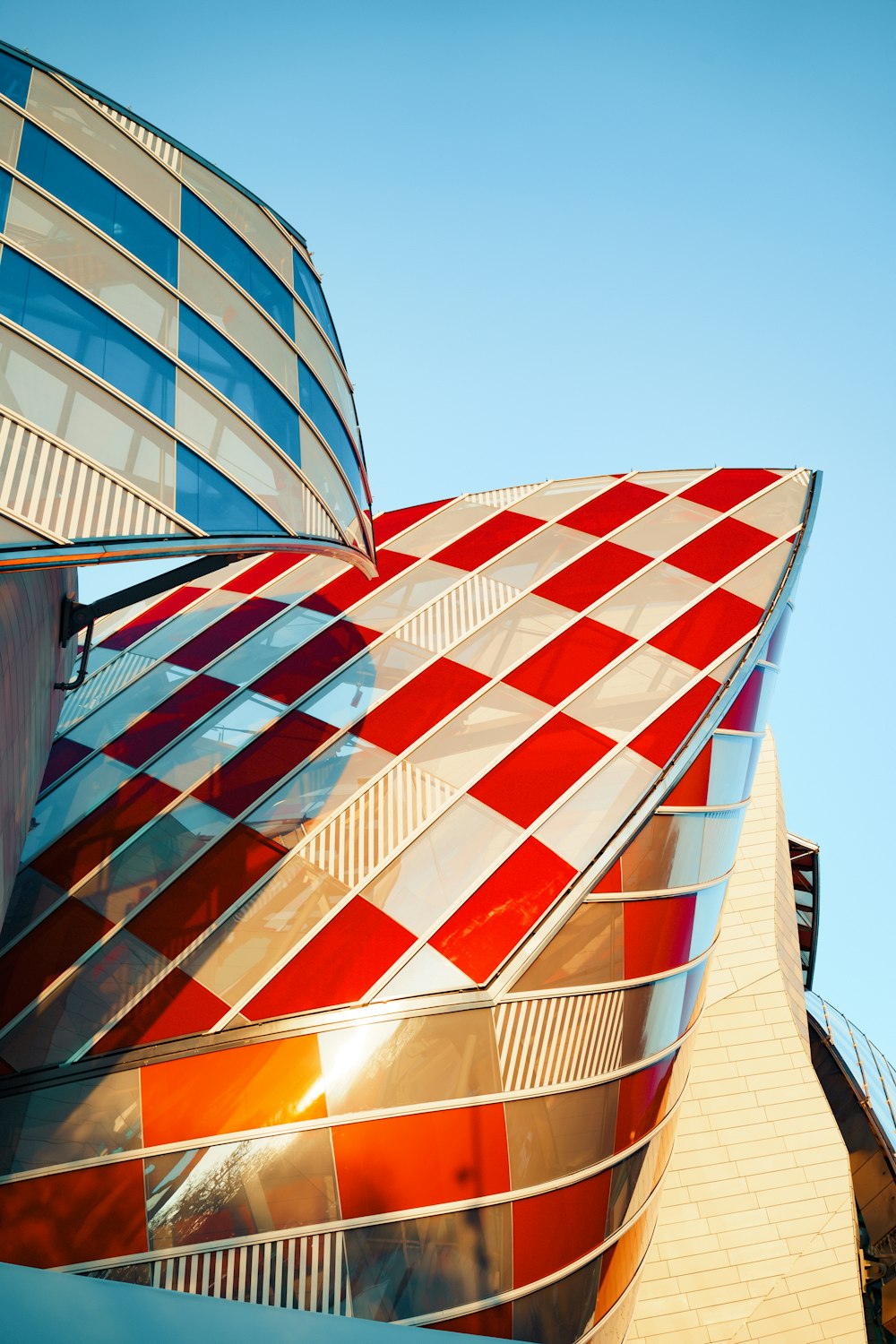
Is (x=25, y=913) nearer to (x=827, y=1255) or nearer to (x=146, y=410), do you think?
(x=146, y=410)

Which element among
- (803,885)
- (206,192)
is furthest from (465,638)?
(803,885)

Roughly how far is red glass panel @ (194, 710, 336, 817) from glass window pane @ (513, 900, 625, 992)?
18.5 ft

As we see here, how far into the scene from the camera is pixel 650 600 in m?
19.6

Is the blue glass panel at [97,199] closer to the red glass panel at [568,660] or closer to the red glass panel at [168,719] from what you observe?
the red glass panel at [168,719]

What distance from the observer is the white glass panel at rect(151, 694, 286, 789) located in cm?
1584

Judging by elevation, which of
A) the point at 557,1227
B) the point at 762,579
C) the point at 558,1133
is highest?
the point at 762,579

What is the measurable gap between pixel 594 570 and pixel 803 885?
2355 centimetres

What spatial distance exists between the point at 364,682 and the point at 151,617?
24.5ft

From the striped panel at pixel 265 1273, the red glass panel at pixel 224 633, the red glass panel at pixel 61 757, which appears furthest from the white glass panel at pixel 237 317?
the striped panel at pixel 265 1273

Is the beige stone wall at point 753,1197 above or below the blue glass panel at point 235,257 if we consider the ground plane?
below

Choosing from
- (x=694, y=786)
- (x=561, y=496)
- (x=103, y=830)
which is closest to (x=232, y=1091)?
(x=103, y=830)

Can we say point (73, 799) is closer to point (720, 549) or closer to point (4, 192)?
point (4, 192)

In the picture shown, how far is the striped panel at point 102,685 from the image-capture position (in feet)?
59.7

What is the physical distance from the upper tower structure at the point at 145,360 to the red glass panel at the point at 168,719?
504 cm
